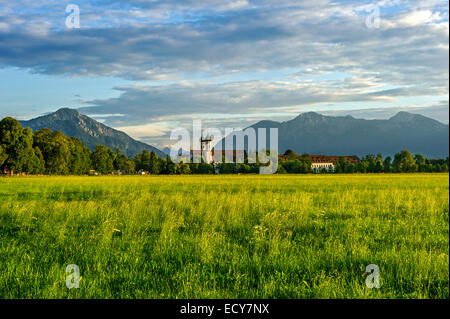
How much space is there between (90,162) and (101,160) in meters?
8.74

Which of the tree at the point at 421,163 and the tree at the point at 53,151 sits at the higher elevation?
the tree at the point at 53,151

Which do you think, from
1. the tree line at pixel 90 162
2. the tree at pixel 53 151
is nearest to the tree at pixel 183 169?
the tree line at pixel 90 162

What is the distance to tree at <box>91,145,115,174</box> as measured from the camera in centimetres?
14825

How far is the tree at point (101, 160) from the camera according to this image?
148250 millimetres

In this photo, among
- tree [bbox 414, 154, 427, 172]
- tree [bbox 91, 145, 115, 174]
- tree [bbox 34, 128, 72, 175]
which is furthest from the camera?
tree [bbox 414, 154, 427, 172]

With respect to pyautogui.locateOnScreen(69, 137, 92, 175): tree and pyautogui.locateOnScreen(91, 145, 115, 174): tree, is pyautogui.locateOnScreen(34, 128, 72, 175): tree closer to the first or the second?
pyautogui.locateOnScreen(69, 137, 92, 175): tree

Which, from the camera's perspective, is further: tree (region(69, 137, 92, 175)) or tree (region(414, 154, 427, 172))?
tree (region(414, 154, 427, 172))

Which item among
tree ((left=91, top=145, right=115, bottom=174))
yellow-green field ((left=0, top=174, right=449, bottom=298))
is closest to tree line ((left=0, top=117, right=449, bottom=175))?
tree ((left=91, top=145, right=115, bottom=174))

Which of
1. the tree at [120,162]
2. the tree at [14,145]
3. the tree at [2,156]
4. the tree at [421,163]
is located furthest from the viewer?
the tree at [421,163]

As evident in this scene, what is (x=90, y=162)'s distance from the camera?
139750 millimetres

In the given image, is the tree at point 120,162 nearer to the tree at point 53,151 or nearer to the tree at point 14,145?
the tree at point 53,151

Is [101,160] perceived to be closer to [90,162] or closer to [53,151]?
[90,162]
